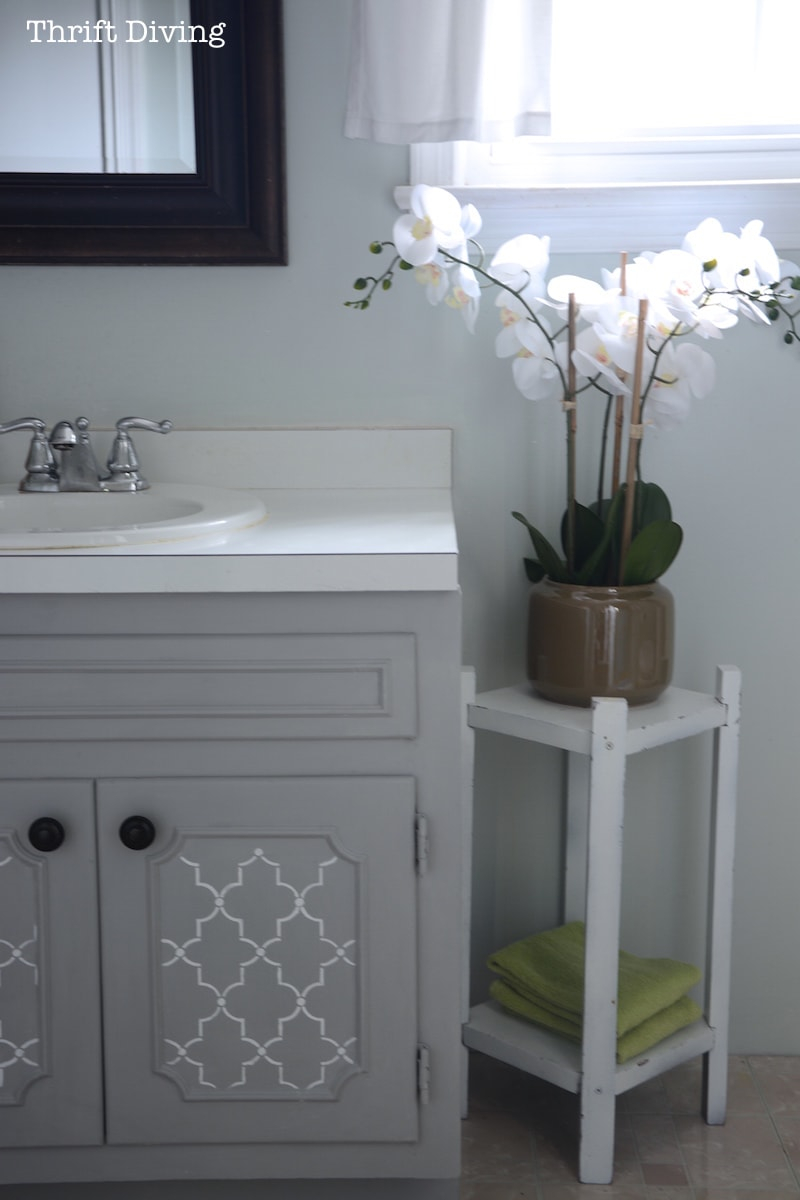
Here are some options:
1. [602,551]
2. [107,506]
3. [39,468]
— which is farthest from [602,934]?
[39,468]

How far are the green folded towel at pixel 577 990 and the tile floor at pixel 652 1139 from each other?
0.16 metres

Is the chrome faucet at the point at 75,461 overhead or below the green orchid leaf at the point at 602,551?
overhead

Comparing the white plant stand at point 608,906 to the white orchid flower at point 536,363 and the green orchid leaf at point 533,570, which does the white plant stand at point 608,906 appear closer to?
the green orchid leaf at point 533,570

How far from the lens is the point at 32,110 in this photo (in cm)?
Answer: 152

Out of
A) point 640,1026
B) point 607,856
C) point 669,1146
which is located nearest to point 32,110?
point 607,856

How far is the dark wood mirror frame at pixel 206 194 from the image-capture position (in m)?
1.50

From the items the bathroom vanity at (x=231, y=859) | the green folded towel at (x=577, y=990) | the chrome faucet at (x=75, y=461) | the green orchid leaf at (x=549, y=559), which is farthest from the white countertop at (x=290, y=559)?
the green folded towel at (x=577, y=990)

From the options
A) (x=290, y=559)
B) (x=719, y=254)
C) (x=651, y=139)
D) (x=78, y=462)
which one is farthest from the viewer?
(x=651, y=139)

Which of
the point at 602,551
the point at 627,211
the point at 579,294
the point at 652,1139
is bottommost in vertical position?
the point at 652,1139

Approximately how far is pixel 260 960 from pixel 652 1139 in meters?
0.68

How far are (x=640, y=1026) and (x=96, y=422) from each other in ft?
3.60

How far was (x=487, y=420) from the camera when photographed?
1.60 m

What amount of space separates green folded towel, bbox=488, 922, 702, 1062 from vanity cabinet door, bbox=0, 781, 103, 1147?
1.89 feet

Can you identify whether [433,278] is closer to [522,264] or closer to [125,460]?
[522,264]
